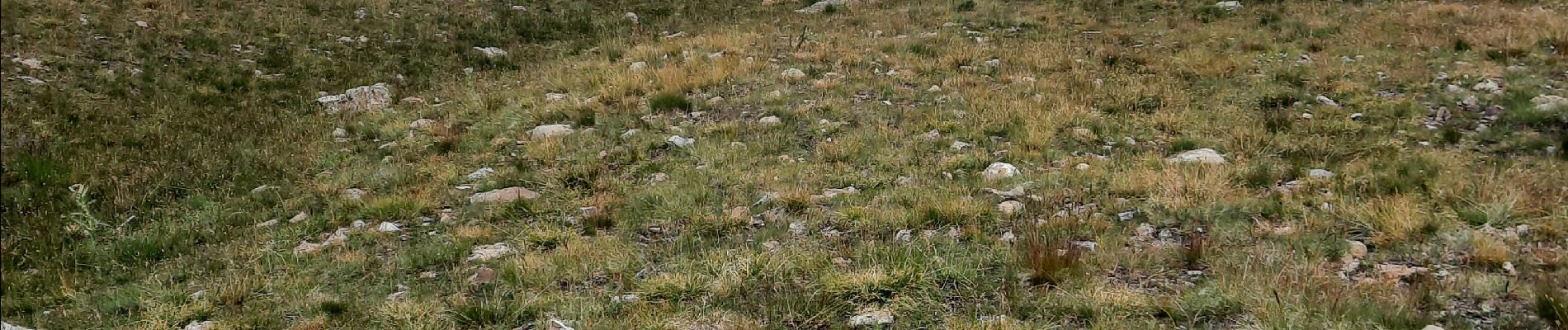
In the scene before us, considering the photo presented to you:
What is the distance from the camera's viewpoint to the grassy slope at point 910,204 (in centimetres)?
458

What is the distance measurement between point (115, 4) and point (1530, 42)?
1929 centimetres

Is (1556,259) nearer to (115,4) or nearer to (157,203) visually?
(157,203)

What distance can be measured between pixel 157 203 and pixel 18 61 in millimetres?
5915

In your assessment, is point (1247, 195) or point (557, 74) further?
point (557, 74)

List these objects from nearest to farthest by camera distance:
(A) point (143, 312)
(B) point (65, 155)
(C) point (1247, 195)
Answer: (A) point (143, 312), (C) point (1247, 195), (B) point (65, 155)

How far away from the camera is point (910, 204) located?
620cm

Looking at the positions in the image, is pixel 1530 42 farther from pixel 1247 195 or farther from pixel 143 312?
pixel 143 312

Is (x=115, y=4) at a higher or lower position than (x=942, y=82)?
higher

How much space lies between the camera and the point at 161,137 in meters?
9.21

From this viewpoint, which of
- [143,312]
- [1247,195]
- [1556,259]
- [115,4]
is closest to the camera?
[1556,259]

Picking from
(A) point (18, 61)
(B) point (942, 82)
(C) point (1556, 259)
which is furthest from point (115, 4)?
(C) point (1556, 259)

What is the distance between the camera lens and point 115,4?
1355cm

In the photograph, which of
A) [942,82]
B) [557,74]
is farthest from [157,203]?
[942,82]

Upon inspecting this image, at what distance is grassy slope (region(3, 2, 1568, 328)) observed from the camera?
458 centimetres
